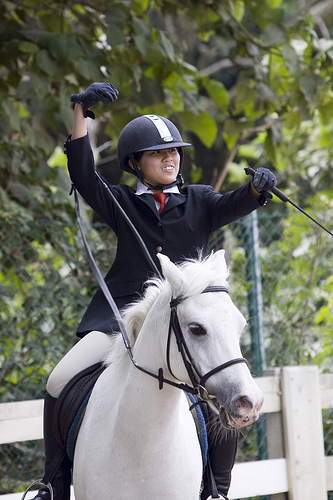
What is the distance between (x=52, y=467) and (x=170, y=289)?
1.11m

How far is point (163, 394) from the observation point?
2.50 meters

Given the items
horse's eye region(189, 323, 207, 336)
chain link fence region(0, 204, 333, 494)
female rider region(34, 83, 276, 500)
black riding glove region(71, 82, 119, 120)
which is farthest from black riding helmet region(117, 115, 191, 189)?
chain link fence region(0, 204, 333, 494)

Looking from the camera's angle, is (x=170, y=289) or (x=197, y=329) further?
(x=170, y=289)

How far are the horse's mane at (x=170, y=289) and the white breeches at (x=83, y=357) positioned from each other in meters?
0.09

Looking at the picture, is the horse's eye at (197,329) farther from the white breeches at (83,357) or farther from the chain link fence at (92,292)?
the chain link fence at (92,292)

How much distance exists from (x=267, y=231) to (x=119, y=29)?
2073 millimetres

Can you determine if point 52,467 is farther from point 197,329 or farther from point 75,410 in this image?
point 197,329

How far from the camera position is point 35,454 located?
4.86 metres

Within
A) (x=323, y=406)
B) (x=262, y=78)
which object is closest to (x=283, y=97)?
(x=262, y=78)

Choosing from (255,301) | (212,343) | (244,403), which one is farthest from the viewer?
(255,301)

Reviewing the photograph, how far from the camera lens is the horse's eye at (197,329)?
7.49 ft

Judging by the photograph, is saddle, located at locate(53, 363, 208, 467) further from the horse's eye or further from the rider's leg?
the horse's eye

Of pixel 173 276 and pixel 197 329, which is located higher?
pixel 173 276

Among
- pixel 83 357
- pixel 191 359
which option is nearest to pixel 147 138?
pixel 83 357
